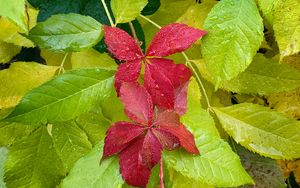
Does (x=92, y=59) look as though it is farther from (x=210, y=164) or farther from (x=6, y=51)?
(x=210, y=164)

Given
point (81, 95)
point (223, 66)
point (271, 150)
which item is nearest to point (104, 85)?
point (81, 95)

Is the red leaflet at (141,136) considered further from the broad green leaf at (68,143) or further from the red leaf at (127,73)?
the broad green leaf at (68,143)

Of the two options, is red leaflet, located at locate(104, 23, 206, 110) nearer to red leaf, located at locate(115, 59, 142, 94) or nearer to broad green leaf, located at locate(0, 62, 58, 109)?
red leaf, located at locate(115, 59, 142, 94)

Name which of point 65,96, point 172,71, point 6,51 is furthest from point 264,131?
point 6,51

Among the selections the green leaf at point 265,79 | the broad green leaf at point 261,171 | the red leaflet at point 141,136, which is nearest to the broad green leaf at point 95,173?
the red leaflet at point 141,136

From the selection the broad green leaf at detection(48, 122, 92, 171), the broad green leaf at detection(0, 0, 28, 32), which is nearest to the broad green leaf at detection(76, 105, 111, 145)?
the broad green leaf at detection(48, 122, 92, 171)
